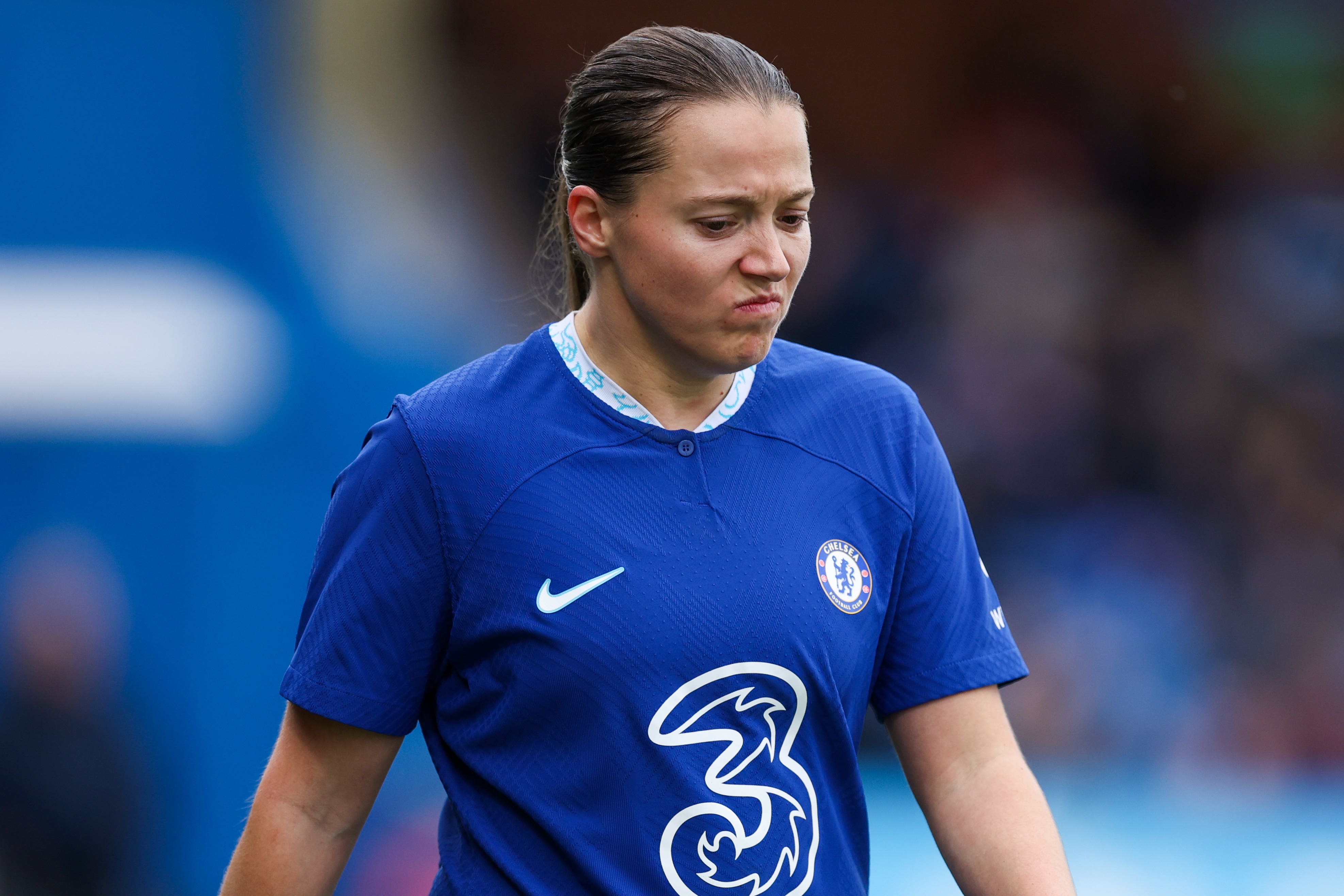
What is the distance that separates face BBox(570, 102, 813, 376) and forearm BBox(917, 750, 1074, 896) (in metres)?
0.63

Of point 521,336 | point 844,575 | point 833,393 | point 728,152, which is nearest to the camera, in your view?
point 728,152

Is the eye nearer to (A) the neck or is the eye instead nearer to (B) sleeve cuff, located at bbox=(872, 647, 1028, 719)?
(A) the neck

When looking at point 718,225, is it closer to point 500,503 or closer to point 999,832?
point 500,503

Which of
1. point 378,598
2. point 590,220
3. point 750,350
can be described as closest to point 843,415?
point 750,350

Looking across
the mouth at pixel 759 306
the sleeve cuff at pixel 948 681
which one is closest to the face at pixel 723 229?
the mouth at pixel 759 306

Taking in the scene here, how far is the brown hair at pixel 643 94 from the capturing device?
1.83m

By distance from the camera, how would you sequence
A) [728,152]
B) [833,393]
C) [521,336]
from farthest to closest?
[521,336]
[833,393]
[728,152]

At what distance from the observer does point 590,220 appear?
1929 mm

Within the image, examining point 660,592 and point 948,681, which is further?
point 948,681

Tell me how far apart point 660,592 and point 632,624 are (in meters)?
0.05

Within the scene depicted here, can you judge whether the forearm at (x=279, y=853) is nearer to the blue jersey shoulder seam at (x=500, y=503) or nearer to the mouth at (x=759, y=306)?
the blue jersey shoulder seam at (x=500, y=503)

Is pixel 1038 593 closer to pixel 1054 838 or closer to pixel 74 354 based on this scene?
pixel 74 354

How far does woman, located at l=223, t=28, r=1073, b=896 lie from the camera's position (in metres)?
1.80

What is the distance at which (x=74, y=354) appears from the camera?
17.3 ft
